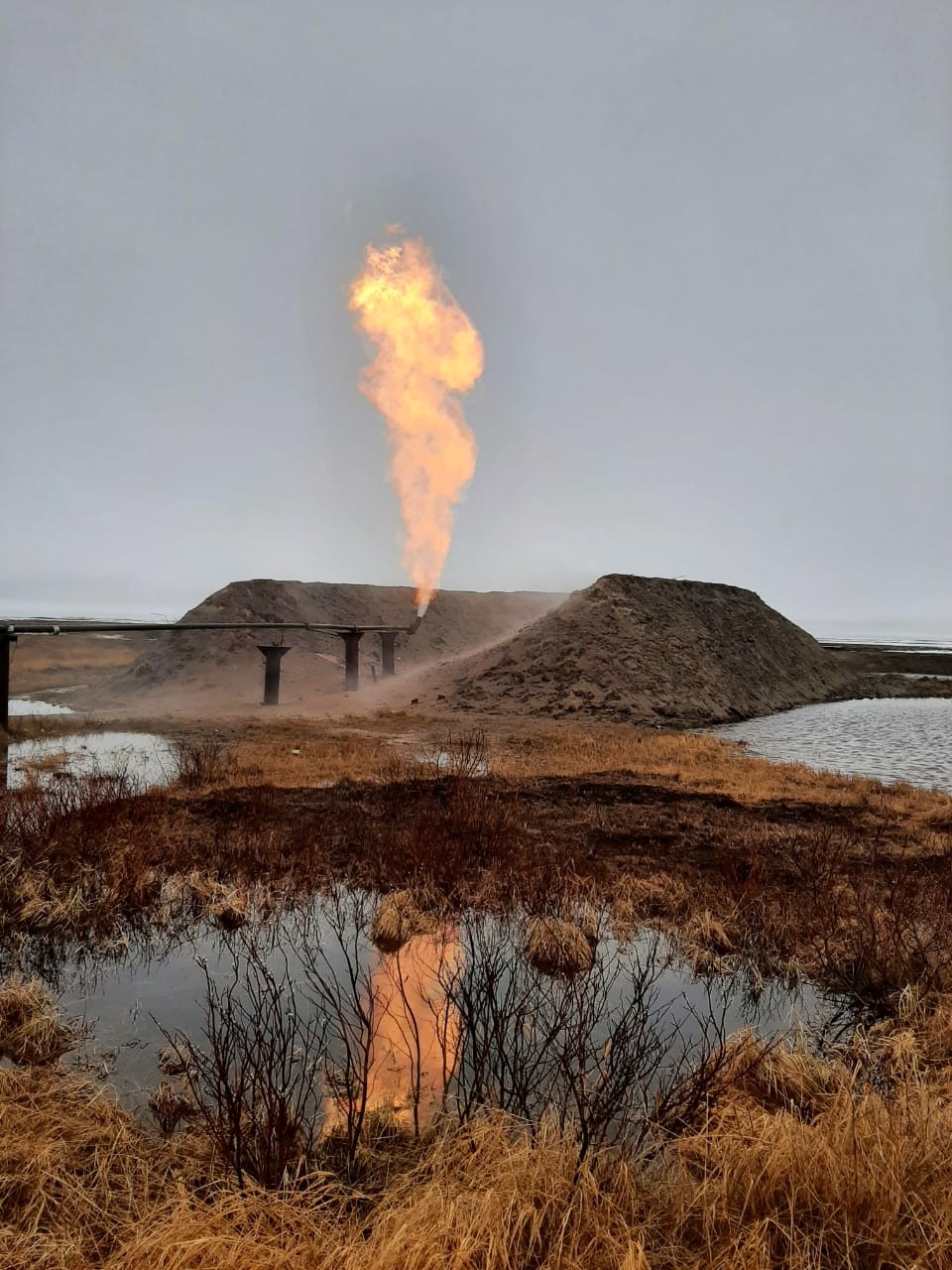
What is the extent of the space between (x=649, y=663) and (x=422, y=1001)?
25918 millimetres

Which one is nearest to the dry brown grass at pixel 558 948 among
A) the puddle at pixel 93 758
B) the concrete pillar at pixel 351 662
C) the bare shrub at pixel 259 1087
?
the bare shrub at pixel 259 1087

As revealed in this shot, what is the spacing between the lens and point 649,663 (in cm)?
3036

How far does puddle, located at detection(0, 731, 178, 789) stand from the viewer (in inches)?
533

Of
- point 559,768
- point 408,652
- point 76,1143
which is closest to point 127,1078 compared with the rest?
point 76,1143

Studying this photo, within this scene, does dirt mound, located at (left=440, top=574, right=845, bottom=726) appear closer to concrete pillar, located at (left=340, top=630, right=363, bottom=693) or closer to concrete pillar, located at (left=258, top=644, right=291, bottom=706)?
concrete pillar, located at (left=340, top=630, right=363, bottom=693)

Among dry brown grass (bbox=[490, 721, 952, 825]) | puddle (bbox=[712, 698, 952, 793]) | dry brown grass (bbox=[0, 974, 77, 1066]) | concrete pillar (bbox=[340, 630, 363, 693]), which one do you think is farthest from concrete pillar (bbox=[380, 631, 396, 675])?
dry brown grass (bbox=[0, 974, 77, 1066])

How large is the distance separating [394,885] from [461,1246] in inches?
223

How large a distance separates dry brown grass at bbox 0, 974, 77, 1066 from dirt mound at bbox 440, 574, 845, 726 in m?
21.9

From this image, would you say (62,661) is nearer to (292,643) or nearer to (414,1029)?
(292,643)

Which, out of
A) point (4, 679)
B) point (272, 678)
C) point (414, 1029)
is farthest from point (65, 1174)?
point (272, 678)

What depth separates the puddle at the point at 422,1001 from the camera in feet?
14.7

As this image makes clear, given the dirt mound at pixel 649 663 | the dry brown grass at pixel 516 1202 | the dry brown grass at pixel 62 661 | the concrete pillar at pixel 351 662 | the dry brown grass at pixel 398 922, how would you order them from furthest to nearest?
the dry brown grass at pixel 62 661 < the concrete pillar at pixel 351 662 < the dirt mound at pixel 649 663 < the dry brown grass at pixel 398 922 < the dry brown grass at pixel 516 1202

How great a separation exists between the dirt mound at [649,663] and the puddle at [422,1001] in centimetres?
2001

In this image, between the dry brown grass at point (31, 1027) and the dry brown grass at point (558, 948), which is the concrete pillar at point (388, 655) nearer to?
the dry brown grass at point (558, 948)
